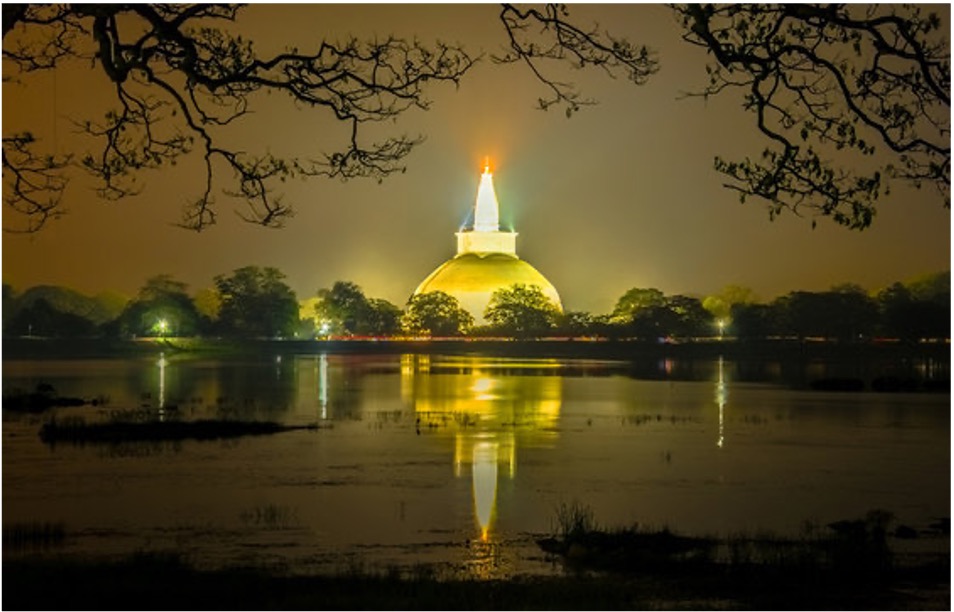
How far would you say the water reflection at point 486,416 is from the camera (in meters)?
32.4

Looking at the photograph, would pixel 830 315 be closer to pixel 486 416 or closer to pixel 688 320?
pixel 688 320

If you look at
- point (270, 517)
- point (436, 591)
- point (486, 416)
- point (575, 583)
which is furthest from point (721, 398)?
point (436, 591)

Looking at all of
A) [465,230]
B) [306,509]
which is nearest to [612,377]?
[306,509]

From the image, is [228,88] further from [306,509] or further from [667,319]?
[667,319]

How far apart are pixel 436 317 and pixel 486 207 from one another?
936 inches

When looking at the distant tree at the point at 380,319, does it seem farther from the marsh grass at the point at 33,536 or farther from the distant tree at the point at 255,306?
the marsh grass at the point at 33,536

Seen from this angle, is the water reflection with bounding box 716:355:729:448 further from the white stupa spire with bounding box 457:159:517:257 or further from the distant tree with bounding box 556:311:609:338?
the white stupa spire with bounding box 457:159:517:257

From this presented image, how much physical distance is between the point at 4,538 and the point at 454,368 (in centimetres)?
7444

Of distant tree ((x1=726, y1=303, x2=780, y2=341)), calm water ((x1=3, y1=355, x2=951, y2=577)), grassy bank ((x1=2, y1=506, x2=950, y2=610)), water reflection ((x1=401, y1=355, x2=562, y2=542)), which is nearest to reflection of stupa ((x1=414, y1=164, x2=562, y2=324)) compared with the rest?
distant tree ((x1=726, y1=303, x2=780, y2=341))

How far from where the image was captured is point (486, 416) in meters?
49.2

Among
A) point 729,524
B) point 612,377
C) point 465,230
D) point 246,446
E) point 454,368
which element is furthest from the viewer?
point 465,230

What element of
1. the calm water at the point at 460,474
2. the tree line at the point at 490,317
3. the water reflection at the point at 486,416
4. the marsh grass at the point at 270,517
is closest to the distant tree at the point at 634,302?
the tree line at the point at 490,317

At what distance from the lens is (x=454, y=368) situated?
9638 centimetres

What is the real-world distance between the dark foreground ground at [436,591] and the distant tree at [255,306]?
114 m
